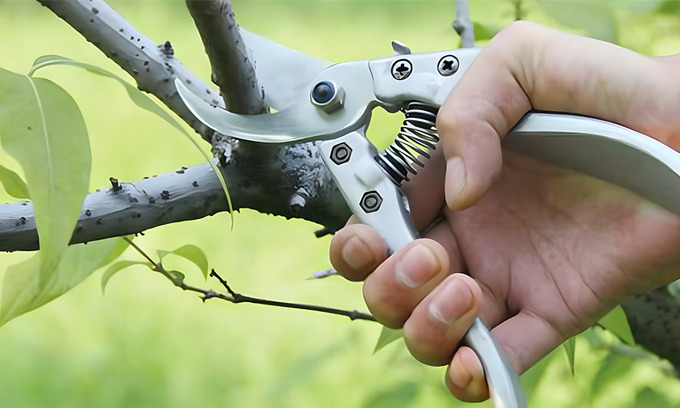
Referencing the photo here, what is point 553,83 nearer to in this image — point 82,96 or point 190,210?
→ point 190,210

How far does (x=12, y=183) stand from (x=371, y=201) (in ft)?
0.62

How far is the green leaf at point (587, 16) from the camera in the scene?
500 millimetres

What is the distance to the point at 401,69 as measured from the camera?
370 millimetres

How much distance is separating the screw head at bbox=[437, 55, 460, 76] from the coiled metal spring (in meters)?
0.02

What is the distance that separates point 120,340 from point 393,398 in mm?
641

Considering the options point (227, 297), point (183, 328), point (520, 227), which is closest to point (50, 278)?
point (227, 297)

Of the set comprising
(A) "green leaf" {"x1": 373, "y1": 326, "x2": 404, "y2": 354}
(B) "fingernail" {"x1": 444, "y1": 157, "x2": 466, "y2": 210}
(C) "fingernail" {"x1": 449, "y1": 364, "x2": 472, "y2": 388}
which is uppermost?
(B) "fingernail" {"x1": 444, "y1": 157, "x2": 466, "y2": 210}

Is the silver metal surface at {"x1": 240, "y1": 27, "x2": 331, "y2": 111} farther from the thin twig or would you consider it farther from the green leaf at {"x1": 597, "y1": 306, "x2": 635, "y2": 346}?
the green leaf at {"x1": 597, "y1": 306, "x2": 635, "y2": 346}

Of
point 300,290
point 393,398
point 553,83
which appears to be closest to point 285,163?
point 553,83

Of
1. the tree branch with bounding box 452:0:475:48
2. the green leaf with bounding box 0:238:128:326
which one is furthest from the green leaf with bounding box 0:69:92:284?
the tree branch with bounding box 452:0:475:48

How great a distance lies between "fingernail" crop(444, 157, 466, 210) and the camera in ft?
1.08

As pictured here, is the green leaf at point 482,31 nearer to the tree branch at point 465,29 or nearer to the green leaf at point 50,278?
the tree branch at point 465,29

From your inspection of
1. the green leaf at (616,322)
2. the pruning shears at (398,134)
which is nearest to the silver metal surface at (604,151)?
the pruning shears at (398,134)

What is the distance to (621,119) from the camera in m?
0.36
